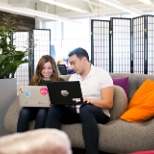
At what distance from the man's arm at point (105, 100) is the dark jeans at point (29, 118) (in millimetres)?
437

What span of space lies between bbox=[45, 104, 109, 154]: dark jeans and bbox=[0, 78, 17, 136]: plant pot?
76cm

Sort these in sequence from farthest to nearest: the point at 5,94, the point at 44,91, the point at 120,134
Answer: the point at 5,94
the point at 44,91
the point at 120,134

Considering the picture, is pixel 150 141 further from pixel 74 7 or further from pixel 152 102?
pixel 74 7

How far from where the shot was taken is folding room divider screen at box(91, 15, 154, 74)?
6518 mm

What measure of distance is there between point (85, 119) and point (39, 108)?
593mm

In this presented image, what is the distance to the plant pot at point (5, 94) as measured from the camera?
10.0 feet

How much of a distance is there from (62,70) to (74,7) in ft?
8.39

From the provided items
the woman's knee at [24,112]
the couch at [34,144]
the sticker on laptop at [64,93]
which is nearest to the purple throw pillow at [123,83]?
the sticker on laptop at [64,93]

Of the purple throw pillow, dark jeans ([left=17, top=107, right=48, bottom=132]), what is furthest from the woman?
the purple throw pillow

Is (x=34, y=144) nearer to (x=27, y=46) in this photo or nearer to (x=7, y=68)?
(x=7, y=68)

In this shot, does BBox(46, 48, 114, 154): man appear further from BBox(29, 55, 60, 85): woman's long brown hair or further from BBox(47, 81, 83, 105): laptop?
BBox(29, 55, 60, 85): woman's long brown hair

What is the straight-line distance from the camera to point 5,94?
3.09 metres

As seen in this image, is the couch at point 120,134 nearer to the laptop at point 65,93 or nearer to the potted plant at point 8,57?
the laptop at point 65,93

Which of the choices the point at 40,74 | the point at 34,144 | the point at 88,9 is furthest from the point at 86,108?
the point at 88,9
